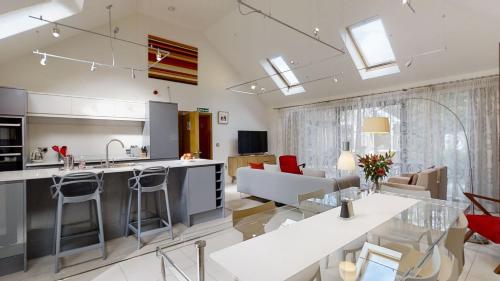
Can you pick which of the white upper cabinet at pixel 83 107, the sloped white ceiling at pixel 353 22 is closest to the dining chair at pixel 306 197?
the sloped white ceiling at pixel 353 22

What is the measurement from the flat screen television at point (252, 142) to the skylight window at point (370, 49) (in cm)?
367

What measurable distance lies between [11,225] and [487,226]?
192 inches

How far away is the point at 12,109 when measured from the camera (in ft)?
12.8

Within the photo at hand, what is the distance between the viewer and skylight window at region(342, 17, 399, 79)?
5.07 m

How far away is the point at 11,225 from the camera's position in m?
2.41

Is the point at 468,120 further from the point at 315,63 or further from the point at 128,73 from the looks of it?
the point at 128,73

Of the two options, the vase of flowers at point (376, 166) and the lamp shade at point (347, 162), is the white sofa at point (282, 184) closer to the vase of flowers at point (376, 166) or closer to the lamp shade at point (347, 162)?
the vase of flowers at point (376, 166)

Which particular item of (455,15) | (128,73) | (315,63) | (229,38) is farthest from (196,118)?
(455,15)

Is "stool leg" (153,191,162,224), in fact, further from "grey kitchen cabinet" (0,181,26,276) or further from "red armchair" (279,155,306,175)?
"red armchair" (279,155,306,175)

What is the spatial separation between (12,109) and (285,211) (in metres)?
4.68

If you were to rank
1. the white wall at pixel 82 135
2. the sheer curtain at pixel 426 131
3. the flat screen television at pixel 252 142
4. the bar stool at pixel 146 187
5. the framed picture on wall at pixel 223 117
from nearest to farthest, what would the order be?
the bar stool at pixel 146 187 → the sheer curtain at pixel 426 131 → the white wall at pixel 82 135 → the framed picture on wall at pixel 223 117 → the flat screen television at pixel 252 142

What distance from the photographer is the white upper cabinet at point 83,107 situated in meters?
4.30

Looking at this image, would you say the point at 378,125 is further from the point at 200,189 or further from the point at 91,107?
the point at 91,107

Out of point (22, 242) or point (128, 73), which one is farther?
point (128, 73)
